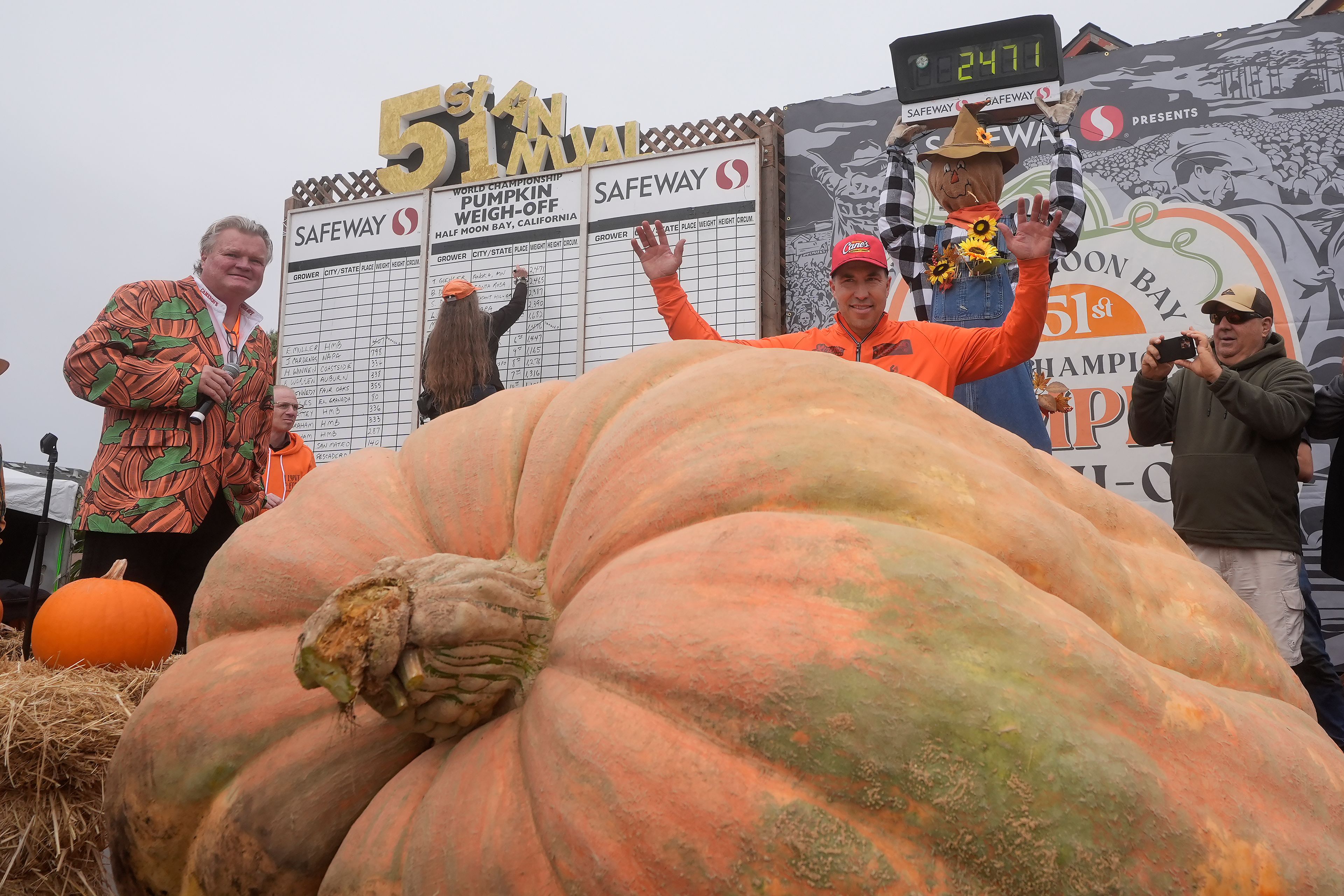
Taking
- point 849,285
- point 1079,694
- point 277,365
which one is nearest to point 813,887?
point 1079,694

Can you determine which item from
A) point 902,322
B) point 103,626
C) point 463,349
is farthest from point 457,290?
point 902,322

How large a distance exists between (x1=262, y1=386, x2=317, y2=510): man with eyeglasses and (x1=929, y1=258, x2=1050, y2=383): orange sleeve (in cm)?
385

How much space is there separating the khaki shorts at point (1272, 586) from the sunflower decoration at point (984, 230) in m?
1.51

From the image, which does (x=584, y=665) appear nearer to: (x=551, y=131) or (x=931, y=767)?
(x=931, y=767)

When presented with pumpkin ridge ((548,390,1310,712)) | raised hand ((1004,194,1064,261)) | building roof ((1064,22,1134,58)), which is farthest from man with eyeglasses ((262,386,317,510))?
building roof ((1064,22,1134,58))

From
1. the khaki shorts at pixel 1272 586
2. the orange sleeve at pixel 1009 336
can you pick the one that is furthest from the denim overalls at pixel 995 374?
the khaki shorts at pixel 1272 586

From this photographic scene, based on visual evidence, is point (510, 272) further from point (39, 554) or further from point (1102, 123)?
point (1102, 123)

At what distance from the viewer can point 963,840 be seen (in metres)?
0.88

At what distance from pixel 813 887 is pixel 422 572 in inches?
21.9

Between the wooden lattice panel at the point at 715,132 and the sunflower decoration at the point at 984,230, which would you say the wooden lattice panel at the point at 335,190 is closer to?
the wooden lattice panel at the point at 715,132

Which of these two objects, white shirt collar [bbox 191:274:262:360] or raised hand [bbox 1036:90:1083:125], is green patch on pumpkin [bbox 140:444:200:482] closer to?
white shirt collar [bbox 191:274:262:360]

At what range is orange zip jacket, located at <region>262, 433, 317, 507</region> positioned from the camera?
222 inches

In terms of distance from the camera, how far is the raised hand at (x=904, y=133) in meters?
3.94

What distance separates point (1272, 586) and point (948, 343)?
1723 millimetres
